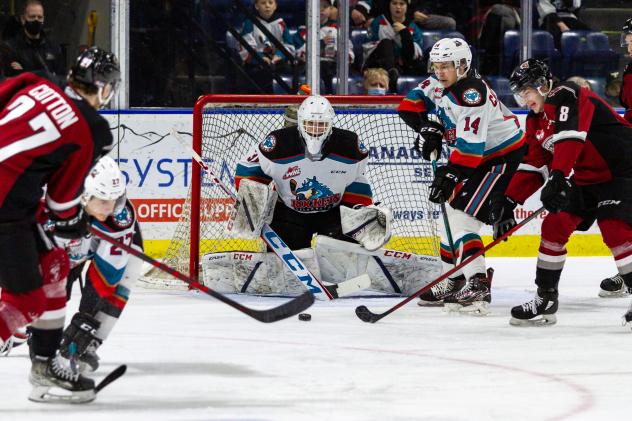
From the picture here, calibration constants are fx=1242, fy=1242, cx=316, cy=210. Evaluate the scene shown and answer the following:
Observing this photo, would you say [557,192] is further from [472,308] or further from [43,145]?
[43,145]

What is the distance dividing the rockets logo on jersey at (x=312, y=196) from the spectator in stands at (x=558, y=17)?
8.01 ft

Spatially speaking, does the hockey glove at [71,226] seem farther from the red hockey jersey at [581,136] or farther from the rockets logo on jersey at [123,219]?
the red hockey jersey at [581,136]

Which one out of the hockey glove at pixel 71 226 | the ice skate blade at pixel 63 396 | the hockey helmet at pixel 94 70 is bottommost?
the ice skate blade at pixel 63 396

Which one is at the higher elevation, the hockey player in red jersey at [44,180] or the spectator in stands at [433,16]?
the hockey player in red jersey at [44,180]

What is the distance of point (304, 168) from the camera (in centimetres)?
516

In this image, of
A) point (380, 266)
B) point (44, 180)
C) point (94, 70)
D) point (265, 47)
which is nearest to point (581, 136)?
point (380, 266)

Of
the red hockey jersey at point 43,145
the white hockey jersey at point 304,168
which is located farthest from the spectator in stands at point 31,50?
the red hockey jersey at point 43,145

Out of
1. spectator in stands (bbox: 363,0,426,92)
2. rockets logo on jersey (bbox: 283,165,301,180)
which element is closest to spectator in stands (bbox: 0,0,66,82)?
rockets logo on jersey (bbox: 283,165,301,180)

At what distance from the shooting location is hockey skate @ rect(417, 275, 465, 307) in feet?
16.6

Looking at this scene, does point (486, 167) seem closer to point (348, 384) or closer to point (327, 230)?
point (327, 230)

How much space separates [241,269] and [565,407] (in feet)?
7.84

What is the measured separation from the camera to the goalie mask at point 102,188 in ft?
10.4

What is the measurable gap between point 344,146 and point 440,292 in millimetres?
728

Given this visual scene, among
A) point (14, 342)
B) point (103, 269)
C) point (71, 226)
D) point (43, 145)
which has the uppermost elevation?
point (43, 145)
